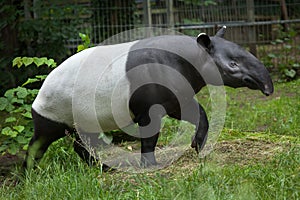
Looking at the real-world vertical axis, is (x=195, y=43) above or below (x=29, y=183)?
above

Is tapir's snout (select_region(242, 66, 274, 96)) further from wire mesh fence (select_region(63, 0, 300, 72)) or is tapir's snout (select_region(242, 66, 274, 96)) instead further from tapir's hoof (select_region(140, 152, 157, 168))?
wire mesh fence (select_region(63, 0, 300, 72))

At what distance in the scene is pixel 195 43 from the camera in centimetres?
374

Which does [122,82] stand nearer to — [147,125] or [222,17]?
[147,125]

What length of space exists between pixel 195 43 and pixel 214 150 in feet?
3.15

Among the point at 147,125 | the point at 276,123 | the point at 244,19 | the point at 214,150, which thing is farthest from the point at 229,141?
the point at 244,19

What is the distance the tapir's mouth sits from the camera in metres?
3.49

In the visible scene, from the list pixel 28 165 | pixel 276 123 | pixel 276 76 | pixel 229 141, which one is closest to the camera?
pixel 28 165

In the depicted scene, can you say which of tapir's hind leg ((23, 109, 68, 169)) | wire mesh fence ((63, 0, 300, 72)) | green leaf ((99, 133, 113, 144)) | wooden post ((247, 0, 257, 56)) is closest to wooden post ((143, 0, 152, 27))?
wire mesh fence ((63, 0, 300, 72))

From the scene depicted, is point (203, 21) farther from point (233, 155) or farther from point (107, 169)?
point (107, 169)

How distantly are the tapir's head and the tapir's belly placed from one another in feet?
2.06

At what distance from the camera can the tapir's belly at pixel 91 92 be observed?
376 centimetres

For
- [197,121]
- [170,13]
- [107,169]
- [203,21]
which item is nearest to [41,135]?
[107,169]

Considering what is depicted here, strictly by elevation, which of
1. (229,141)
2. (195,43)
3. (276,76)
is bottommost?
(276,76)

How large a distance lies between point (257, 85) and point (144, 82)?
2.52ft
